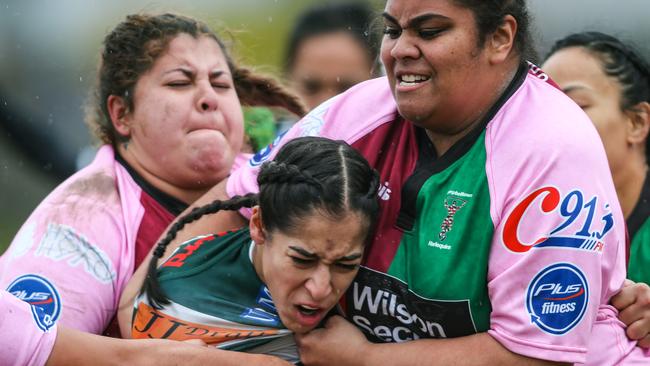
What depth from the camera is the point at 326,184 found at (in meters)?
2.96

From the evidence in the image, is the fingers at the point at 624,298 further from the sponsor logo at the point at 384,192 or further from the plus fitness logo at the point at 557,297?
the sponsor logo at the point at 384,192

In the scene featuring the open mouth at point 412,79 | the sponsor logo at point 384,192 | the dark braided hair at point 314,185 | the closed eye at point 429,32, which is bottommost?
the sponsor logo at point 384,192

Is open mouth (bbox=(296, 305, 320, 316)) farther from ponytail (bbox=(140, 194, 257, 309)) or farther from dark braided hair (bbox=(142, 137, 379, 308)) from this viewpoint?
ponytail (bbox=(140, 194, 257, 309))

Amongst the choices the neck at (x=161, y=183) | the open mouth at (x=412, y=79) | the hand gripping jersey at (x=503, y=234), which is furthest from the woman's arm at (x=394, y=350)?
the neck at (x=161, y=183)

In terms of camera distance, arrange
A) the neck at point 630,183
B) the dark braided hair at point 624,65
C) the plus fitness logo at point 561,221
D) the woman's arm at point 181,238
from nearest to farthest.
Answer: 1. the plus fitness logo at point 561,221
2. the woman's arm at point 181,238
3. the neck at point 630,183
4. the dark braided hair at point 624,65

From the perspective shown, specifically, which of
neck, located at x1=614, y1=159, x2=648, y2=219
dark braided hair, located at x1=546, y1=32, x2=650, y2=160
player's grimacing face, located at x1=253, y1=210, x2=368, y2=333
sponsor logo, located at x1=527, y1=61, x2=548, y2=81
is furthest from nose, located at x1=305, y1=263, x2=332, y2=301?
dark braided hair, located at x1=546, y1=32, x2=650, y2=160

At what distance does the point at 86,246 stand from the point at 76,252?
1.6 inches

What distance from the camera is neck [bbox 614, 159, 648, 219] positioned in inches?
165

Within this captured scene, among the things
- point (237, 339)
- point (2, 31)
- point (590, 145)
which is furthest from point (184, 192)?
point (2, 31)

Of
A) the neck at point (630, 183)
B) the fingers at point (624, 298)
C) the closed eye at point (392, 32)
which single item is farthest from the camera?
the neck at point (630, 183)

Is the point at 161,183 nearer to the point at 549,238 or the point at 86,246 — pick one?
the point at 86,246

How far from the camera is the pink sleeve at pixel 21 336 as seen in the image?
2.77m

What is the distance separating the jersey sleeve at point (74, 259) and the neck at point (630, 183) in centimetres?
187

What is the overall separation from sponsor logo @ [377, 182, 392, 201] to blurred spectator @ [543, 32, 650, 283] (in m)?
1.44
